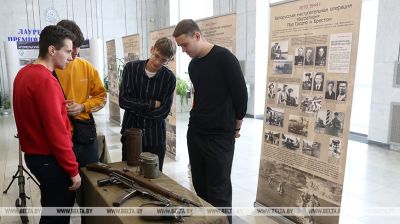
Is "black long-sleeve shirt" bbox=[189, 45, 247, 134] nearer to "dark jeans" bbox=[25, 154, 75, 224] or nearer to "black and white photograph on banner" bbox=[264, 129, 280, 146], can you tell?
"black and white photograph on banner" bbox=[264, 129, 280, 146]

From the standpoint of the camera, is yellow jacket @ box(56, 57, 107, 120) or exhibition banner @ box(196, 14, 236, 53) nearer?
yellow jacket @ box(56, 57, 107, 120)

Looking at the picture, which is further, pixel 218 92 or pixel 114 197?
pixel 218 92

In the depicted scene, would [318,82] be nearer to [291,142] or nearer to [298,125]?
[298,125]

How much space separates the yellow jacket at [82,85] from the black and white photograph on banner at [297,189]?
57.7 inches

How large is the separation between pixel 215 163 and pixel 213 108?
376 mm

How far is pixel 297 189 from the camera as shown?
246 cm

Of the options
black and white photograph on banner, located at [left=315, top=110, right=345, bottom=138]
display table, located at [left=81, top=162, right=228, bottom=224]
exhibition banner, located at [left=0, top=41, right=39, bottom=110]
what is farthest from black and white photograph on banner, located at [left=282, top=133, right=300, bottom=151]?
exhibition banner, located at [left=0, top=41, right=39, bottom=110]

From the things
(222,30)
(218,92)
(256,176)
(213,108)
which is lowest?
(256,176)

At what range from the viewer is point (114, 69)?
686 centimetres

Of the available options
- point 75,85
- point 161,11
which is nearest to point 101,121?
point 161,11

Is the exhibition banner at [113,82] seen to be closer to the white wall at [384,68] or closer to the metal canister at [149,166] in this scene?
the white wall at [384,68]

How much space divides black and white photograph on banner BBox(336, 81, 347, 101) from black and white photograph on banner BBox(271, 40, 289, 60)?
20.6 inches

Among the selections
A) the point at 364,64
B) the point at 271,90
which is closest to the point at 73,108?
the point at 271,90

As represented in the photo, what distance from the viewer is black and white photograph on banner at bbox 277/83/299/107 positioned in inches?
95.0
